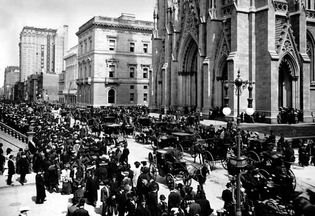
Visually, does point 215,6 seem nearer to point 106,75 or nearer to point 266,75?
point 266,75

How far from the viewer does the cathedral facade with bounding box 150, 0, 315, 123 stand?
1060 inches

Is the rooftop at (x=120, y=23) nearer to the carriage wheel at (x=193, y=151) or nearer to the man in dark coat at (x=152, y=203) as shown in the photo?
the carriage wheel at (x=193, y=151)

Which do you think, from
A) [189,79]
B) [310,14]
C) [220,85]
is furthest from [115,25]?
[310,14]

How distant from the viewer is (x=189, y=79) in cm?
3903

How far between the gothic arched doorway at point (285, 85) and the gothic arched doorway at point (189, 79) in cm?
1179

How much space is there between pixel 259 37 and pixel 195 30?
9.85 m

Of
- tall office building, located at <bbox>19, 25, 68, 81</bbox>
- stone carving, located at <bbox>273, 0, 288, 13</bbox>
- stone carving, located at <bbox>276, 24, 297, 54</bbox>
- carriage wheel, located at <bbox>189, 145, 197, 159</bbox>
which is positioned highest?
tall office building, located at <bbox>19, 25, 68, 81</bbox>

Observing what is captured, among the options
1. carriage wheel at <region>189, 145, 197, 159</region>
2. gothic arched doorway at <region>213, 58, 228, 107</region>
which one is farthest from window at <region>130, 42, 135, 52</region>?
carriage wheel at <region>189, 145, 197, 159</region>

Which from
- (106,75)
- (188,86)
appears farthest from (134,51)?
(188,86)

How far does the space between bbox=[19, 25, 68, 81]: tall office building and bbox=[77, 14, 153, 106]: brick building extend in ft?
250

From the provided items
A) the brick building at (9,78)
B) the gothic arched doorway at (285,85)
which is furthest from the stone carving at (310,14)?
the brick building at (9,78)

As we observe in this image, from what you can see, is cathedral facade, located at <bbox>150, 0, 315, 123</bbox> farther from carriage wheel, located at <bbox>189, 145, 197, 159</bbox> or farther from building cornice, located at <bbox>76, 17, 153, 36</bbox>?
building cornice, located at <bbox>76, 17, 153, 36</bbox>

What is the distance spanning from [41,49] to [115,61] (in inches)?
3516

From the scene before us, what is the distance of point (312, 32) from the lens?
107 feet
